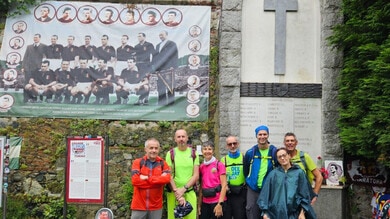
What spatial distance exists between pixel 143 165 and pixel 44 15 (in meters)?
4.35

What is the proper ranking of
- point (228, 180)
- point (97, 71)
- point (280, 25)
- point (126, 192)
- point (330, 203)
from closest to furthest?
1. point (228, 180)
2. point (330, 203)
3. point (126, 192)
4. point (280, 25)
5. point (97, 71)

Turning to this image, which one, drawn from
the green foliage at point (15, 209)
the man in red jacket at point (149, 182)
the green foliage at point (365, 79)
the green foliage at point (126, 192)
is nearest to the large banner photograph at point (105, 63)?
the green foliage at point (126, 192)

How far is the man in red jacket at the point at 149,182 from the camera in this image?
5906mm

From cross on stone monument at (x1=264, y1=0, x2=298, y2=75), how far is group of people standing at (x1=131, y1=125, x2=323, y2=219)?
2.55m

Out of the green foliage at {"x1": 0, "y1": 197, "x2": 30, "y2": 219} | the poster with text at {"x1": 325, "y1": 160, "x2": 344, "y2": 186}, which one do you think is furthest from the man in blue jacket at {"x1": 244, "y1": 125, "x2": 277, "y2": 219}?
the green foliage at {"x1": 0, "y1": 197, "x2": 30, "y2": 219}

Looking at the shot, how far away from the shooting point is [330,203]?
7.83m

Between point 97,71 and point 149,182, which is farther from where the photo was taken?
point 97,71

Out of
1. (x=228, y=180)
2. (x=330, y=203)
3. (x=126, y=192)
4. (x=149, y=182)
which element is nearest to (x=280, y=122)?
(x=330, y=203)

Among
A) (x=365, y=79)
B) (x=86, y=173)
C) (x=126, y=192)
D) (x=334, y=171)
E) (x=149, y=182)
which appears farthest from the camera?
(x=126, y=192)

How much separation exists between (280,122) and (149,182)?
3228 mm

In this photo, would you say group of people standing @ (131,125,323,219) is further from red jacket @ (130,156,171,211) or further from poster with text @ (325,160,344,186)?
poster with text @ (325,160,344,186)

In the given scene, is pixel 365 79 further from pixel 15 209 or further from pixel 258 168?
pixel 15 209

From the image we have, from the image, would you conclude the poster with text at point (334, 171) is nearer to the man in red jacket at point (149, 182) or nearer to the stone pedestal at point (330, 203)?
the stone pedestal at point (330, 203)

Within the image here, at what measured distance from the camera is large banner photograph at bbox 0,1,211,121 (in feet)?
28.3
